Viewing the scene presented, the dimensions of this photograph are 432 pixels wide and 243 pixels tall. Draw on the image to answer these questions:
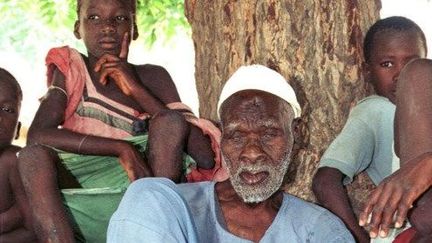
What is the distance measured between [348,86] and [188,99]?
35.2 feet

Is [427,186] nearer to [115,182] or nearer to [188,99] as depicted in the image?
[115,182]

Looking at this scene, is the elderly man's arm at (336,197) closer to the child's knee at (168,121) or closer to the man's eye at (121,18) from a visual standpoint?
the child's knee at (168,121)

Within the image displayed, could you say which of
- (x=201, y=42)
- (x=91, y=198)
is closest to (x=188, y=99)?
(x=201, y=42)

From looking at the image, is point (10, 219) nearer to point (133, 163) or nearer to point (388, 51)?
point (133, 163)

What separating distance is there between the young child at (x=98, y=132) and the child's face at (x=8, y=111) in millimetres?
210

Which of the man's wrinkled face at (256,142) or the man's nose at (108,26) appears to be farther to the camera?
the man's nose at (108,26)

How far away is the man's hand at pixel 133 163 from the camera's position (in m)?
3.58

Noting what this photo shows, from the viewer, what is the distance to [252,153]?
318 centimetres

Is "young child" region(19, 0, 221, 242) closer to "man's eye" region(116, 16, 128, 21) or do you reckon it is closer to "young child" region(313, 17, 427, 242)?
"man's eye" region(116, 16, 128, 21)

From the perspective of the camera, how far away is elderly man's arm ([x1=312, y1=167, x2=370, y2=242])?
3.56 m

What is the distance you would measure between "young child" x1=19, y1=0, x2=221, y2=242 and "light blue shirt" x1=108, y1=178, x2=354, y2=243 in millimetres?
444

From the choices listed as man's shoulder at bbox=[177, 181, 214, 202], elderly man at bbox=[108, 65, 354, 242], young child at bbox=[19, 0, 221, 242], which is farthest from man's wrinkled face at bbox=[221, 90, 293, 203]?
young child at bbox=[19, 0, 221, 242]

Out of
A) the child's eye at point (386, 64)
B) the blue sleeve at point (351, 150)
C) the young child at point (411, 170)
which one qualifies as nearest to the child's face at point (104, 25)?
the blue sleeve at point (351, 150)

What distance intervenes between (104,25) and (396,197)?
210 centimetres
